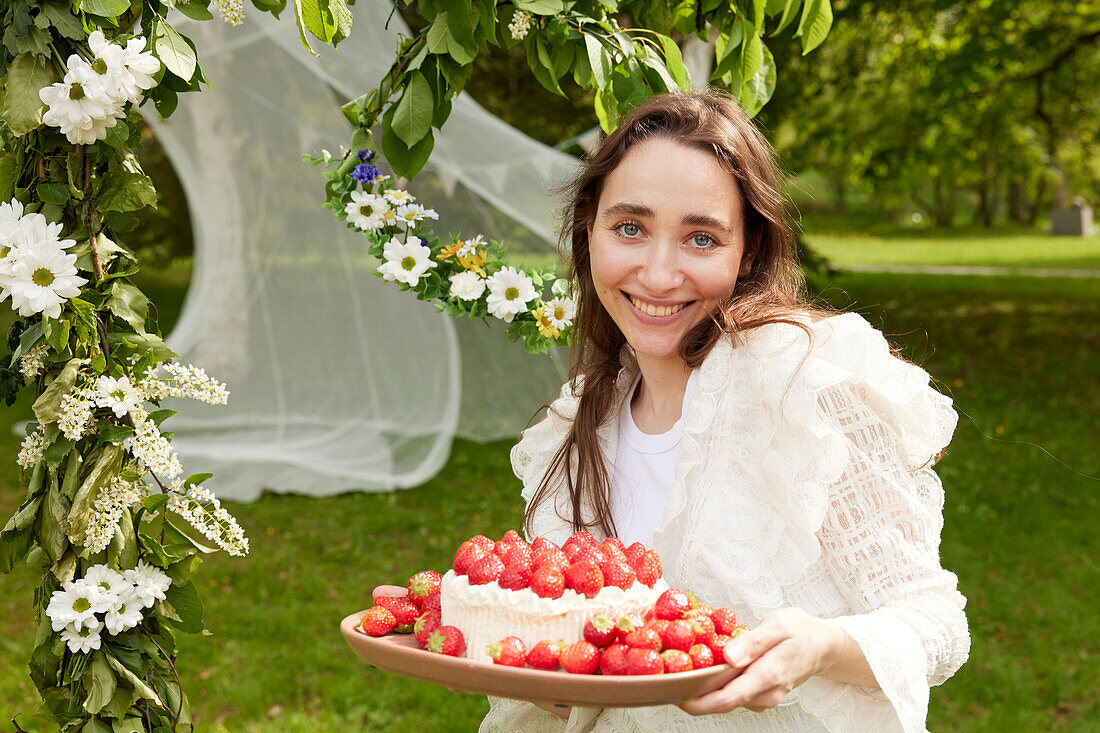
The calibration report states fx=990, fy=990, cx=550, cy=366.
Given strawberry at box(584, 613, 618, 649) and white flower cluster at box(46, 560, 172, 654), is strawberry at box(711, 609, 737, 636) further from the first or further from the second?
white flower cluster at box(46, 560, 172, 654)

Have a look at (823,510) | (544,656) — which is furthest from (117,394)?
A: (823,510)

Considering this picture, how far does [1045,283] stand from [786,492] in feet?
43.1

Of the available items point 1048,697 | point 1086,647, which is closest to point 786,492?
point 1048,697

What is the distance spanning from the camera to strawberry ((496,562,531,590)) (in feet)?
4.73

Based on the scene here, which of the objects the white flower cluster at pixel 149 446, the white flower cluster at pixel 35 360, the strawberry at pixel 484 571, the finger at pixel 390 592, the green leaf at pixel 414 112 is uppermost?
the green leaf at pixel 414 112

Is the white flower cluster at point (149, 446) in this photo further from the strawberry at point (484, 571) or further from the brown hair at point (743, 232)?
the brown hair at point (743, 232)

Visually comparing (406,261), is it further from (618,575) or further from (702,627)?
(702,627)

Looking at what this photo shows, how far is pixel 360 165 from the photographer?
7.20ft

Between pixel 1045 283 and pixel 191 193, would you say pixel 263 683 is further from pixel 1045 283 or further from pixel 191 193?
pixel 1045 283

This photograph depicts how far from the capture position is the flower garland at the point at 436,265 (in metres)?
2.23

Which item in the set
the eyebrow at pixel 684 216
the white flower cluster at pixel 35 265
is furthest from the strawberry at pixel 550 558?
the white flower cluster at pixel 35 265

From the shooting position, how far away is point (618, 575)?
1.41 metres

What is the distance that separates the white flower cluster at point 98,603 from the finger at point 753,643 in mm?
937

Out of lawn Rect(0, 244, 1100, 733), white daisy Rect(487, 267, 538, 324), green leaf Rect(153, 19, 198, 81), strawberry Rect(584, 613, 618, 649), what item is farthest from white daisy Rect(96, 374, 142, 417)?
lawn Rect(0, 244, 1100, 733)
